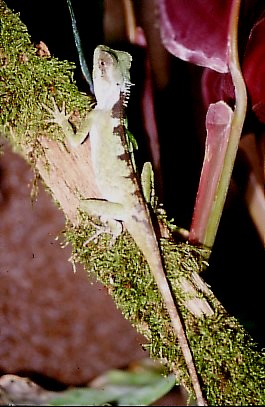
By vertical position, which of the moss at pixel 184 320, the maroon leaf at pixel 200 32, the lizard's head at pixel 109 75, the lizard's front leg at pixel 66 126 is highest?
the maroon leaf at pixel 200 32

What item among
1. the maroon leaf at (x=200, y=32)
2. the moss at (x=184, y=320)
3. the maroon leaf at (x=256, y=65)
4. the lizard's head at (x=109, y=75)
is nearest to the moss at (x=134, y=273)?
the moss at (x=184, y=320)

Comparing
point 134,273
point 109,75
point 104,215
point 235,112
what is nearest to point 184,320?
point 134,273

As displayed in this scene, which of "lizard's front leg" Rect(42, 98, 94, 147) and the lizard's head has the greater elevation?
the lizard's head

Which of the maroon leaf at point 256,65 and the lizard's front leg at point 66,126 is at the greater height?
the maroon leaf at point 256,65

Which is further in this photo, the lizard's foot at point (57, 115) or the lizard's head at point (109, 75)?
the lizard's head at point (109, 75)

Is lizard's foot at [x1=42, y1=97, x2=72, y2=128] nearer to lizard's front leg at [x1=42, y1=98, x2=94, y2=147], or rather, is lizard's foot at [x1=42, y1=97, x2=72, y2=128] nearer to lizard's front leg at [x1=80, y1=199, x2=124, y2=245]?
lizard's front leg at [x1=42, y1=98, x2=94, y2=147]

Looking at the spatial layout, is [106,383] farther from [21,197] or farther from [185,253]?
[185,253]

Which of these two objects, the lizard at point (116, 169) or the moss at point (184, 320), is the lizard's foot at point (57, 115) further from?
the moss at point (184, 320)

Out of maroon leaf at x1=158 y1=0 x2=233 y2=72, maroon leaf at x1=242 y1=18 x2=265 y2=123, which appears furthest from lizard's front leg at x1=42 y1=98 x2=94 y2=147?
maroon leaf at x1=242 y1=18 x2=265 y2=123

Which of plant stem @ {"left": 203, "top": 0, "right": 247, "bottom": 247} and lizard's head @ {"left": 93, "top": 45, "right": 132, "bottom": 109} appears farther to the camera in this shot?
lizard's head @ {"left": 93, "top": 45, "right": 132, "bottom": 109}
